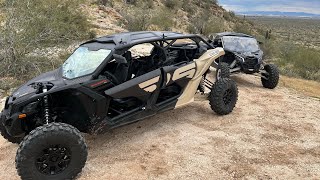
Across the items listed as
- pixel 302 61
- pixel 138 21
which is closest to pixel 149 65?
pixel 138 21

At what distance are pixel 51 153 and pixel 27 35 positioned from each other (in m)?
7.38

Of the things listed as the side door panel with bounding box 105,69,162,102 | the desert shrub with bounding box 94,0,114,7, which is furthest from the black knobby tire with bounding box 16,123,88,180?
the desert shrub with bounding box 94,0,114,7

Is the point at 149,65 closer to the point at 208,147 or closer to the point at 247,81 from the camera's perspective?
the point at 208,147

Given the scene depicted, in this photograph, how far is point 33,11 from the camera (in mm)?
11414

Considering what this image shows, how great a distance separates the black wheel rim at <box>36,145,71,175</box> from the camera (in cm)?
444

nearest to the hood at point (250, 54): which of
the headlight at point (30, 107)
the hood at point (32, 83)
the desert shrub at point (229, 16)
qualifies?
the hood at point (32, 83)

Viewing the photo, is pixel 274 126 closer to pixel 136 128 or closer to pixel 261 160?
pixel 261 160

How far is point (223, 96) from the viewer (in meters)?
7.21

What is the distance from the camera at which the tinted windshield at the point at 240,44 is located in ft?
37.2

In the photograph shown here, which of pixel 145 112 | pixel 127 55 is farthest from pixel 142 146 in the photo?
pixel 127 55

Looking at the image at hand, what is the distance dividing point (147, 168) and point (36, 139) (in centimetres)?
165

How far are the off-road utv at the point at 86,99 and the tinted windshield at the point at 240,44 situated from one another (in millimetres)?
4727

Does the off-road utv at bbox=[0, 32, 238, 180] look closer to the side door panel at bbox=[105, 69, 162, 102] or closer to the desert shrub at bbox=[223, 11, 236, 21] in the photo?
the side door panel at bbox=[105, 69, 162, 102]

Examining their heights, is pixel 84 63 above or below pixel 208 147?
above
